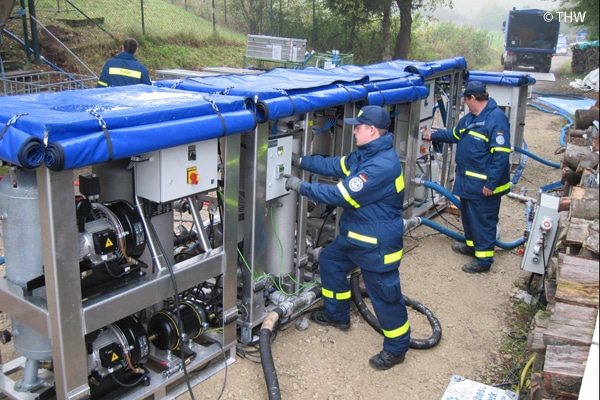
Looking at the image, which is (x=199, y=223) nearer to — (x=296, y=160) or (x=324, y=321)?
(x=296, y=160)

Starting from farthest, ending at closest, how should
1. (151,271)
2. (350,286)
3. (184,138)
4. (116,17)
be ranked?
(116,17) → (350,286) → (151,271) → (184,138)

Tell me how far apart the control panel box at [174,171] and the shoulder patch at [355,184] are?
100cm

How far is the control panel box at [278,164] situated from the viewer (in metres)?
4.54

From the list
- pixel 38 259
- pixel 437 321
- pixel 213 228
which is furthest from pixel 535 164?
pixel 38 259

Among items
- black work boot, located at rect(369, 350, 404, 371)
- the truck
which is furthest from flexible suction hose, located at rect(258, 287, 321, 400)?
the truck

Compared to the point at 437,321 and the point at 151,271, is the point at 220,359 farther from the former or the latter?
the point at 437,321

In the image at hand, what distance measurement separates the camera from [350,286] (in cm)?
533

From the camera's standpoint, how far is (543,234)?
552 centimetres

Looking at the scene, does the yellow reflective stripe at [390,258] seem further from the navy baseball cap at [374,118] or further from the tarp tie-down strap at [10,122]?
the tarp tie-down strap at [10,122]

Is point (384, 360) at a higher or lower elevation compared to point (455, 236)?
lower

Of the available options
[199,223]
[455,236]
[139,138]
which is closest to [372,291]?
[199,223]

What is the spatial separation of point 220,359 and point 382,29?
19.0m

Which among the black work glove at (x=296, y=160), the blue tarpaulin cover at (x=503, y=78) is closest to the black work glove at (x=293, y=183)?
the black work glove at (x=296, y=160)

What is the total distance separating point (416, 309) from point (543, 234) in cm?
137
